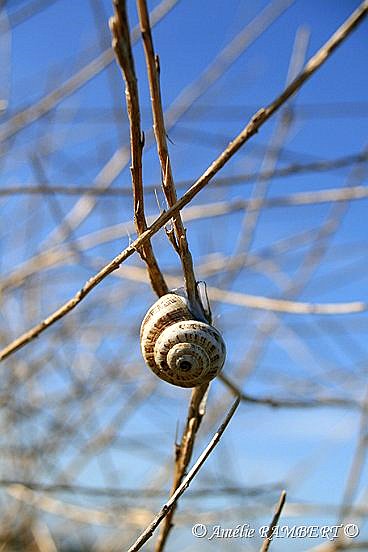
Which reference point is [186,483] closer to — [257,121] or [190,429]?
[190,429]

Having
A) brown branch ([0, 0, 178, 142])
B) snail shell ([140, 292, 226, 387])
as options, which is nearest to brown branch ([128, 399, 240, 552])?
snail shell ([140, 292, 226, 387])

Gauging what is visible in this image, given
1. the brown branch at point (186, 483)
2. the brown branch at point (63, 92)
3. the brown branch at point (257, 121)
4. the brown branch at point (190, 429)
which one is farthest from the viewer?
the brown branch at point (63, 92)

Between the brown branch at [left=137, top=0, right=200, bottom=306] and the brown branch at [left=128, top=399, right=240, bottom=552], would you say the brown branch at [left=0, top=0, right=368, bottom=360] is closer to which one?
the brown branch at [left=137, top=0, right=200, bottom=306]

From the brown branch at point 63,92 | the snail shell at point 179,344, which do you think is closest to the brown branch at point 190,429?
the snail shell at point 179,344

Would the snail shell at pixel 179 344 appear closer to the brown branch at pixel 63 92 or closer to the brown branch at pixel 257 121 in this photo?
the brown branch at pixel 257 121

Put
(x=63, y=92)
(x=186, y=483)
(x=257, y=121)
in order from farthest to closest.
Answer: (x=63, y=92)
(x=186, y=483)
(x=257, y=121)

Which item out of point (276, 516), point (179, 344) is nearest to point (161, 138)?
point (179, 344)
